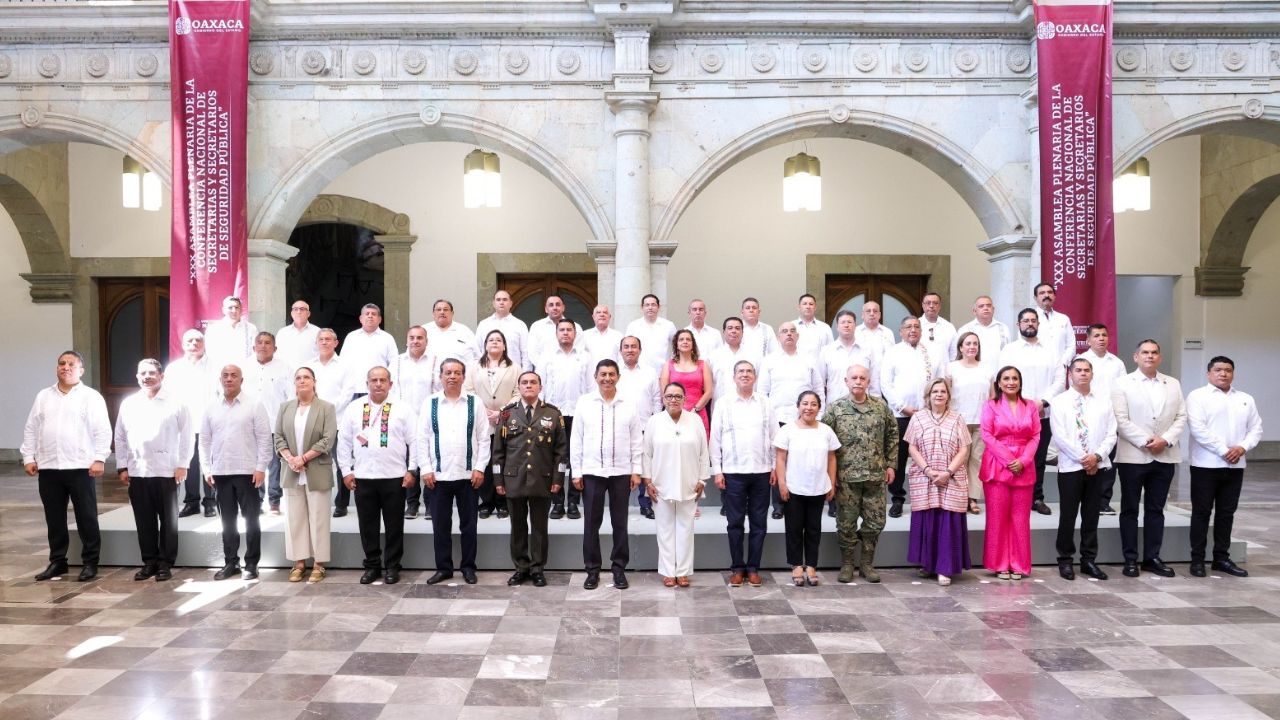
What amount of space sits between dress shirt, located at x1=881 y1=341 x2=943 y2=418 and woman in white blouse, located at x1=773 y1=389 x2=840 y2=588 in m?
1.18

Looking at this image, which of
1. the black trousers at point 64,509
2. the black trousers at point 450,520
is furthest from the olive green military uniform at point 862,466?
the black trousers at point 64,509

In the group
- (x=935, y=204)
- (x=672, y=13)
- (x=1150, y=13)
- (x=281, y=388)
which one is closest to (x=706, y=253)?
(x=935, y=204)

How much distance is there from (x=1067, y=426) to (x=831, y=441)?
1.71 m

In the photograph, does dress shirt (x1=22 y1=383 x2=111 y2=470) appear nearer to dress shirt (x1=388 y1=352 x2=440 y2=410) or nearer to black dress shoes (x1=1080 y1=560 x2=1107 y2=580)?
dress shirt (x1=388 y1=352 x2=440 y2=410)

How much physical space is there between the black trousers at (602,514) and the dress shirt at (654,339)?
1407 millimetres

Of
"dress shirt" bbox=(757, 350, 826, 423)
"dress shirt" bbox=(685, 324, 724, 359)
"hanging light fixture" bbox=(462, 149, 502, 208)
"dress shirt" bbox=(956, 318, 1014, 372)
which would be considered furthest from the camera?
"hanging light fixture" bbox=(462, 149, 502, 208)

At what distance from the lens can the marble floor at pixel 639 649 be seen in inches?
162

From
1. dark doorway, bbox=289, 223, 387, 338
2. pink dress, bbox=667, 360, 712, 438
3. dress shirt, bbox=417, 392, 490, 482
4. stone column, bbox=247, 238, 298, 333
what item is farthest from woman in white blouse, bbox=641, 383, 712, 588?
dark doorway, bbox=289, 223, 387, 338

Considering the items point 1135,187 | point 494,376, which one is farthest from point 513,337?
point 1135,187

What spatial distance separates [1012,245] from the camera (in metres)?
8.39

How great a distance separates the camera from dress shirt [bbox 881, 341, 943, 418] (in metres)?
6.97

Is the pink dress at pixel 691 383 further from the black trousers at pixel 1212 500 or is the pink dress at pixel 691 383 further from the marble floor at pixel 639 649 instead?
the black trousers at pixel 1212 500

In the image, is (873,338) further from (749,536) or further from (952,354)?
(749,536)

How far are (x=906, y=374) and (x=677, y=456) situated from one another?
2.16 metres
